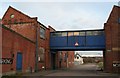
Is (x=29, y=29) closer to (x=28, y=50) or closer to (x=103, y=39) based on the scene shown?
(x=28, y=50)

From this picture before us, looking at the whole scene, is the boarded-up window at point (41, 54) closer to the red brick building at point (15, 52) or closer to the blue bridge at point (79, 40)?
the red brick building at point (15, 52)

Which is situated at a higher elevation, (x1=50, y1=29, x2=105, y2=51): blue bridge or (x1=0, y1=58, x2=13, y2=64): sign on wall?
(x1=50, y1=29, x2=105, y2=51): blue bridge

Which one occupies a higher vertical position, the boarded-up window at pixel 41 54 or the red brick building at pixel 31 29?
the red brick building at pixel 31 29

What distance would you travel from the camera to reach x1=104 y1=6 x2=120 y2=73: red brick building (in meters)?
31.8

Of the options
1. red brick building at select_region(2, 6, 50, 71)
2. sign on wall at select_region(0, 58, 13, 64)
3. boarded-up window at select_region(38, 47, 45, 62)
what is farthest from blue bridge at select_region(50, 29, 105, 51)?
sign on wall at select_region(0, 58, 13, 64)

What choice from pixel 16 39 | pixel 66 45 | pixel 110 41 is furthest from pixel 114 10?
pixel 16 39

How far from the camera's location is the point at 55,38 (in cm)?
3869

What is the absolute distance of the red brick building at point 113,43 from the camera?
1254 inches

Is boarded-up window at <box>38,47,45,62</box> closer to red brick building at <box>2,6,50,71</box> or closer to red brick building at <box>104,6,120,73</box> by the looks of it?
red brick building at <box>2,6,50,71</box>

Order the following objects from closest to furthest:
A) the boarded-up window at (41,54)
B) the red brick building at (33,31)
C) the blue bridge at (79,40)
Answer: the red brick building at (33,31)
the boarded-up window at (41,54)
the blue bridge at (79,40)

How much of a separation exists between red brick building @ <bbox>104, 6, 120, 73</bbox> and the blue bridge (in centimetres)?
277

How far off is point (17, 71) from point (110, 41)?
15095mm

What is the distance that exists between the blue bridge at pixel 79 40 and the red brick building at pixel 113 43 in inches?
109

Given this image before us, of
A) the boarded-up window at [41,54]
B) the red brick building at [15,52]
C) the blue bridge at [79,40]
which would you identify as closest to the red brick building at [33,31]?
the boarded-up window at [41,54]
